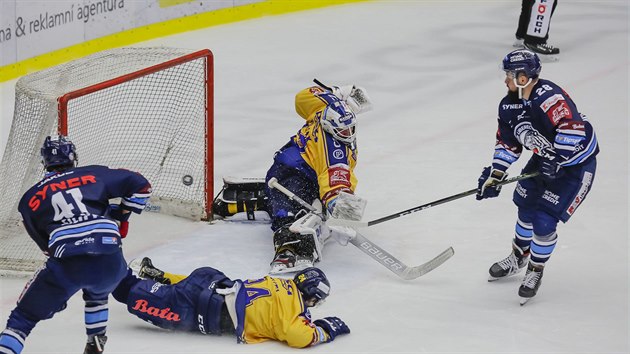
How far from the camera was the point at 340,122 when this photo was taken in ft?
18.9

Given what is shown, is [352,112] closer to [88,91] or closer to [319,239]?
[319,239]

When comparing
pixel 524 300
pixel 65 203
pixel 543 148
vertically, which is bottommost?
pixel 524 300

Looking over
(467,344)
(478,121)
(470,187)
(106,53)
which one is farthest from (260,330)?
(478,121)

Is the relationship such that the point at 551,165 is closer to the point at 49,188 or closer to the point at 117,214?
the point at 117,214

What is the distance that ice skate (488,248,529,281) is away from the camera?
5.71m

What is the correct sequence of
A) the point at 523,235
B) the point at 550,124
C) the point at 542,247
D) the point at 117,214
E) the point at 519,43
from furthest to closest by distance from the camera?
the point at 519,43
the point at 523,235
the point at 542,247
the point at 550,124
the point at 117,214

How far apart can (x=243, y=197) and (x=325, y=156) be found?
0.71 m

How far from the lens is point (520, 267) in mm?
5742

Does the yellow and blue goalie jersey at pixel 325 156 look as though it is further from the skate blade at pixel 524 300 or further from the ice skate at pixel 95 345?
the ice skate at pixel 95 345

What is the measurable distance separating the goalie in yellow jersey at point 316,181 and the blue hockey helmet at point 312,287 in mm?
705

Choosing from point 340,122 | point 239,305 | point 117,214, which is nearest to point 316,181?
point 340,122

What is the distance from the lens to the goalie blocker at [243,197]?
20.9ft

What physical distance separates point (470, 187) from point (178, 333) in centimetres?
250

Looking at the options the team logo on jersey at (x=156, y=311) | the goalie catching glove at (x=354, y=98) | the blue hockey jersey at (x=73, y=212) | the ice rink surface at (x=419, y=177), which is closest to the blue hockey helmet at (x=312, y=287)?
the ice rink surface at (x=419, y=177)
